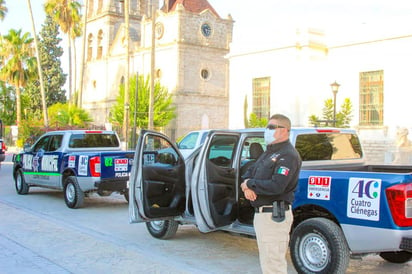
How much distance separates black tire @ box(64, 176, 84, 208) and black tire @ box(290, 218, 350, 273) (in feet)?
21.3

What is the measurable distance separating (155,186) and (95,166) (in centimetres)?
392

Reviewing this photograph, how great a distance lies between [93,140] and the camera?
1336cm

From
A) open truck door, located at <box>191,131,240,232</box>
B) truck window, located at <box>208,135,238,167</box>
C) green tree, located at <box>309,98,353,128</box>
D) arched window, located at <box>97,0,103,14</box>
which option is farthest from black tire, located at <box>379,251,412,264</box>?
arched window, located at <box>97,0,103,14</box>

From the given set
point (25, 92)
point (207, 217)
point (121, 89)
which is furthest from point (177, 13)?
point (207, 217)

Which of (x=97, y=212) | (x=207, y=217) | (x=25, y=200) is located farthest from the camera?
(x=25, y=200)

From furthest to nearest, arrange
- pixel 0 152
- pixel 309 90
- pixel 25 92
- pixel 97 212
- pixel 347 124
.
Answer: pixel 25 92 → pixel 309 90 → pixel 347 124 → pixel 0 152 → pixel 97 212

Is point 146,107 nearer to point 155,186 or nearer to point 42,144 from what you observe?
point 42,144

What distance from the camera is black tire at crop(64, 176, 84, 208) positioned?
11438 mm

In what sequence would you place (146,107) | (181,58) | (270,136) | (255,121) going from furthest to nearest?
(181,58)
(146,107)
(255,121)
(270,136)

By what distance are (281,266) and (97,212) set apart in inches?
285

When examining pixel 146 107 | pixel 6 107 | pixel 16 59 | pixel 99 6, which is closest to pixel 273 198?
pixel 146 107

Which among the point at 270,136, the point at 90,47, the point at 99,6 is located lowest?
the point at 270,136

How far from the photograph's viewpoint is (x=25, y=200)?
12.9m

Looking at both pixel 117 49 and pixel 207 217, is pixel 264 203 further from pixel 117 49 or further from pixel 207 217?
pixel 117 49
